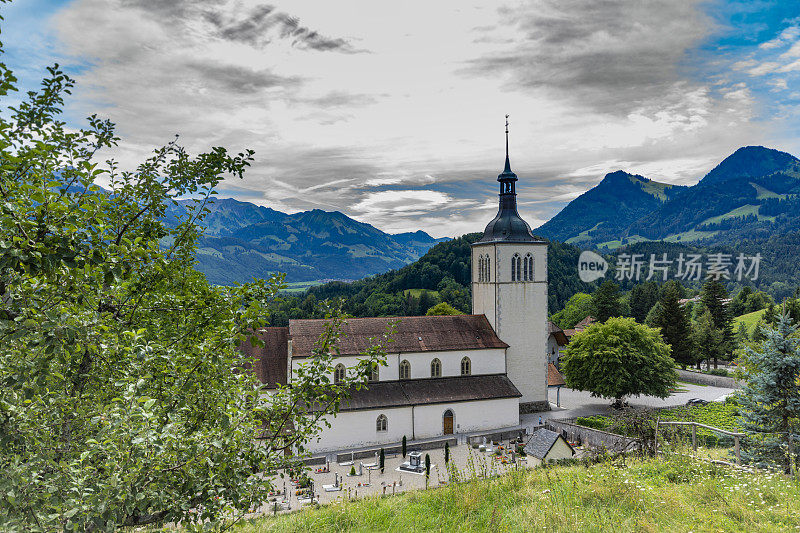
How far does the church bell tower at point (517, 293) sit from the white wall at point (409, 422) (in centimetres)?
399

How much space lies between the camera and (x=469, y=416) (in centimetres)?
3066

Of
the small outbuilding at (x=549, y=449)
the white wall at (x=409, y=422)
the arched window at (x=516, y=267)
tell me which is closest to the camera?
the small outbuilding at (x=549, y=449)

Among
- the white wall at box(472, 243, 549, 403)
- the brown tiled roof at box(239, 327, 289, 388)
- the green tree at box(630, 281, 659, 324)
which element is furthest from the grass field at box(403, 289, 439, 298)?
the brown tiled roof at box(239, 327, 289, 388)

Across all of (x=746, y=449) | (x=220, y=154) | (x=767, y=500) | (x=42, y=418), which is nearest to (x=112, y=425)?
(x=42, y=418)

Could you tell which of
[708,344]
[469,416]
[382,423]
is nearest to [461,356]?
[469,416]

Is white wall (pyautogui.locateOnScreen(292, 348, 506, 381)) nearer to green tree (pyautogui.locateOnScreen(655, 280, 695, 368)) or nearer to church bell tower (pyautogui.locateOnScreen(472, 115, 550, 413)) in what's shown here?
church bell tower (pyautogui.locateOnScreen(472, 115, 550, 413))

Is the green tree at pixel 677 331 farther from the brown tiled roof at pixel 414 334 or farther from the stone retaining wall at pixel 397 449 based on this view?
the stone retaining wall at pixel 397 449

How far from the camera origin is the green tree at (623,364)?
34406mm

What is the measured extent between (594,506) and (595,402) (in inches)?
1405

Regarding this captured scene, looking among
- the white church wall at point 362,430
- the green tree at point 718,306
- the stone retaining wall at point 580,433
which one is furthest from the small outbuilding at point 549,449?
the green tree at point 718,306

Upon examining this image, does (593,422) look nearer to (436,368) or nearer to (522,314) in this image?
(522,314)

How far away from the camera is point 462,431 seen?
1198 inches

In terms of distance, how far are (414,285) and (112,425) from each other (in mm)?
112025

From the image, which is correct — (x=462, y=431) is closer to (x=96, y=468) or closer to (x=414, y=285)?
(x=96, y=468)
